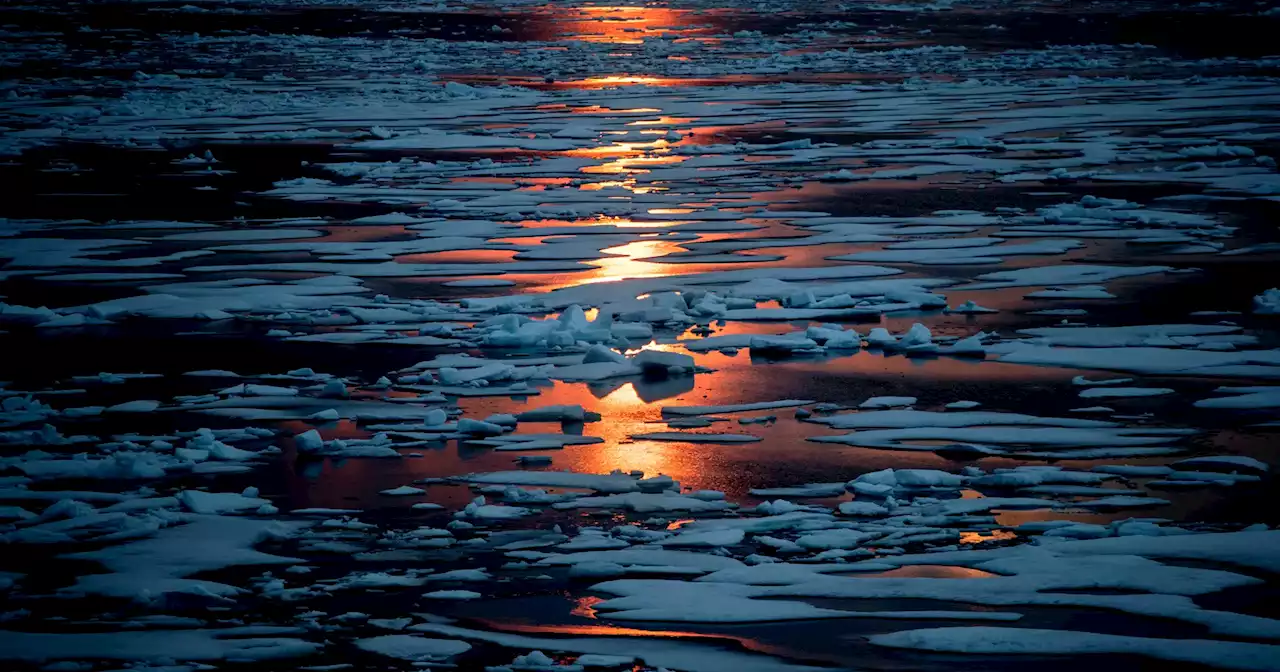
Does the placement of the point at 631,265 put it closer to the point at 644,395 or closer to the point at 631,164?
the point at 644,395

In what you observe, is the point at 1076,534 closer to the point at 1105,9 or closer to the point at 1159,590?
the point at 1159,590

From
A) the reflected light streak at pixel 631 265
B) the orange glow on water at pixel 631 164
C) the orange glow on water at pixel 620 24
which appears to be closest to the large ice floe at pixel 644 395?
the reflected light streak at pixel 631 265

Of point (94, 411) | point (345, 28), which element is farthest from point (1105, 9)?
point (94, 411)

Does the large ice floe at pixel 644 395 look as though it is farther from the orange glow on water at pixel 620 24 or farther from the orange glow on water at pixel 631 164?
the orange glow on water at pixel 620 24

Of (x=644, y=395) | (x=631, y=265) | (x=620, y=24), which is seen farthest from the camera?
(x=620, y=24)

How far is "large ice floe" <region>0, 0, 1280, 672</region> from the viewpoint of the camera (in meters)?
4.41

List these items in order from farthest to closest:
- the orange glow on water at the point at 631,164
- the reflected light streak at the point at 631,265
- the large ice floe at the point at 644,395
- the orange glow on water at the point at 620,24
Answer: the orange glow on water at the point at 620,24
the orange glow on water at the point at 631,164
the reflected light streak at the point at 631,265
the large ice floe at the point at 644,395

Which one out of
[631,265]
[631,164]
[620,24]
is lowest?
[631,265]

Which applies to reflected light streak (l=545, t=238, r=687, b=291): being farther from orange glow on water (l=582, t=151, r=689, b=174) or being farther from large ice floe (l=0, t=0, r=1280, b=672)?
orange glow on water (l=582, t=151, r=689, b=174)

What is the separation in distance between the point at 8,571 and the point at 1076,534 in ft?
10.4

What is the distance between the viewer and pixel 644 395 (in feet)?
22.2

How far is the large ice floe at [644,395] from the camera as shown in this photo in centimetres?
441

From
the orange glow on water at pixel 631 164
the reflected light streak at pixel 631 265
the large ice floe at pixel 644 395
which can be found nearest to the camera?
the large ice floe at pixel 644 395

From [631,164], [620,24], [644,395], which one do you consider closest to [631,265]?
[644,395]
